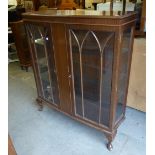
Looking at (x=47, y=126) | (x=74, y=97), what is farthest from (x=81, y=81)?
(x=47, y=126)

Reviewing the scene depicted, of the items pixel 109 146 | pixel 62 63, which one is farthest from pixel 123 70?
pixel 109 146

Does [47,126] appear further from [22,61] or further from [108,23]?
[22,61]

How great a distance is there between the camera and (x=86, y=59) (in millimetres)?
1438

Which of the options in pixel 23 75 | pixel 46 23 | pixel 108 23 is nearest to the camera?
pixel 108 23

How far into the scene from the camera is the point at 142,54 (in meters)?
1.70

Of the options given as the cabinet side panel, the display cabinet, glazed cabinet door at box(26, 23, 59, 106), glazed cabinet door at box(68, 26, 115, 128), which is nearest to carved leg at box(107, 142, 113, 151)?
glazed cabinet door at box(68, 26, 115, 128)

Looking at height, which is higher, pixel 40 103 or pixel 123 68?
pixel 123 68

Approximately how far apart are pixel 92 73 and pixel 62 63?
0.27m

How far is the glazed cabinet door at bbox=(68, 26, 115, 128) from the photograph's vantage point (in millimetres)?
1283

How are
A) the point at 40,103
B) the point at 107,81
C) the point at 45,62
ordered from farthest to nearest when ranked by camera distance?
1. the point at 40,103
2. the point at 45,62
3. the point at 107,81

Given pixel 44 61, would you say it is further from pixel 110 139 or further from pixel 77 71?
pixel 110 139

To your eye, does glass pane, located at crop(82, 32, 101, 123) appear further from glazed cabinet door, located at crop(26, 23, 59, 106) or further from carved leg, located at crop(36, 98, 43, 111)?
carved leg, located at crop(36, 98, 43, 111)

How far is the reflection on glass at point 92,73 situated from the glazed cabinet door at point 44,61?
273mm

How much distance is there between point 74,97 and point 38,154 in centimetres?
55
